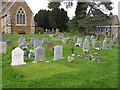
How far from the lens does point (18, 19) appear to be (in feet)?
104

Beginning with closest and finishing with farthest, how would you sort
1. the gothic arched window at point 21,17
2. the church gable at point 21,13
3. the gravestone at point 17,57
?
1. the gravestone at point 17,57
2. the church gable at point 21,13
3. the gothic arched window at point 21,17

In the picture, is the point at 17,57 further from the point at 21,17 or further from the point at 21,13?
the point at 21,13

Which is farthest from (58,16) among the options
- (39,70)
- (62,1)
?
(39,70)

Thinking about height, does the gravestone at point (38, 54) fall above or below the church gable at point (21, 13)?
below

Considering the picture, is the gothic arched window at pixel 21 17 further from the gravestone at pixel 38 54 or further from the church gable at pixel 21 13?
the gravestone at pixel 38 54

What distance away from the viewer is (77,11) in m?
34.7

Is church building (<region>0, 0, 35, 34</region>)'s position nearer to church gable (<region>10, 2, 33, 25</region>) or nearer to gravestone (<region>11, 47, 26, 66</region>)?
church gable (<region>10, 2, 33, 25</region>)

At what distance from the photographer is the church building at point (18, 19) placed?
30641 millimetres

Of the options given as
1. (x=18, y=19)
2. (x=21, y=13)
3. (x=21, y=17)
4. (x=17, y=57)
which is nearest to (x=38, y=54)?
(x=17, y=57)

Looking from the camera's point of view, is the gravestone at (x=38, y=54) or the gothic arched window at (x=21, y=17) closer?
the gravestone at (x=38, y=54)

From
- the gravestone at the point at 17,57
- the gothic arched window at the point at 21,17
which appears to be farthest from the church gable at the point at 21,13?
the gravestone at the point at 17,57

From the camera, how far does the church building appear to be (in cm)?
3064

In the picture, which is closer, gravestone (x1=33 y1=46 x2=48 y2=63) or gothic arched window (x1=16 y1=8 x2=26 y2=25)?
gravestone (x1=33 y1=46 x2=48 y2=63)

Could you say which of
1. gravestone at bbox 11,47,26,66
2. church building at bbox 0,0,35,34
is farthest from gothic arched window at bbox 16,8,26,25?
gravestone at bbox 11,47,26,66
